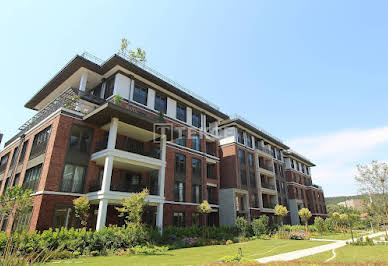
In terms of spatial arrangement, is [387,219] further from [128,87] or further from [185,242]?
[128,87]

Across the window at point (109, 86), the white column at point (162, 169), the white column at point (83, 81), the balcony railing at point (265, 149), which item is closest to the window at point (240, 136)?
the balcony railing at point (265, 149)

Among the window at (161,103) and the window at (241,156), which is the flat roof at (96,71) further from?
the window at (241,156)

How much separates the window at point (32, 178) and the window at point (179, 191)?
41.2ft

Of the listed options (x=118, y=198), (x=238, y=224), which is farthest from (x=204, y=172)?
(x=118, y=198)

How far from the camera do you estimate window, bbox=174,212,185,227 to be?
23875 millimetres

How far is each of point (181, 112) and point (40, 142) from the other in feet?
49.5

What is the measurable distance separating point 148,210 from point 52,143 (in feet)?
33.8

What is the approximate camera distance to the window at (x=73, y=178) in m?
17.5

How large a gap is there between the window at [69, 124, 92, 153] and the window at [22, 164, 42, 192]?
3.22 m

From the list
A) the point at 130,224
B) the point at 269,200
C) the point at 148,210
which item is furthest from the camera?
the point at 269,200

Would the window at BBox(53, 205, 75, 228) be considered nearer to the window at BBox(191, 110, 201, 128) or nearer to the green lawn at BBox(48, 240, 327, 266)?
the green lawn at BBox(48, 240, 327, 266)

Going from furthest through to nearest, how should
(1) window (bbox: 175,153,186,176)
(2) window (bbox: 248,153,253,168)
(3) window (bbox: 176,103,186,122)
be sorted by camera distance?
(2) window (bbox: 248,153,253,168)
(3) window (bbox: 176,103,186,122)
(1) window (bbox: 175,153,186,176)

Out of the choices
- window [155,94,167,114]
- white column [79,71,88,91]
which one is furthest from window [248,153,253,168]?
white column [79,71,88,91]

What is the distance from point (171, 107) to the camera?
27328 millimetres
